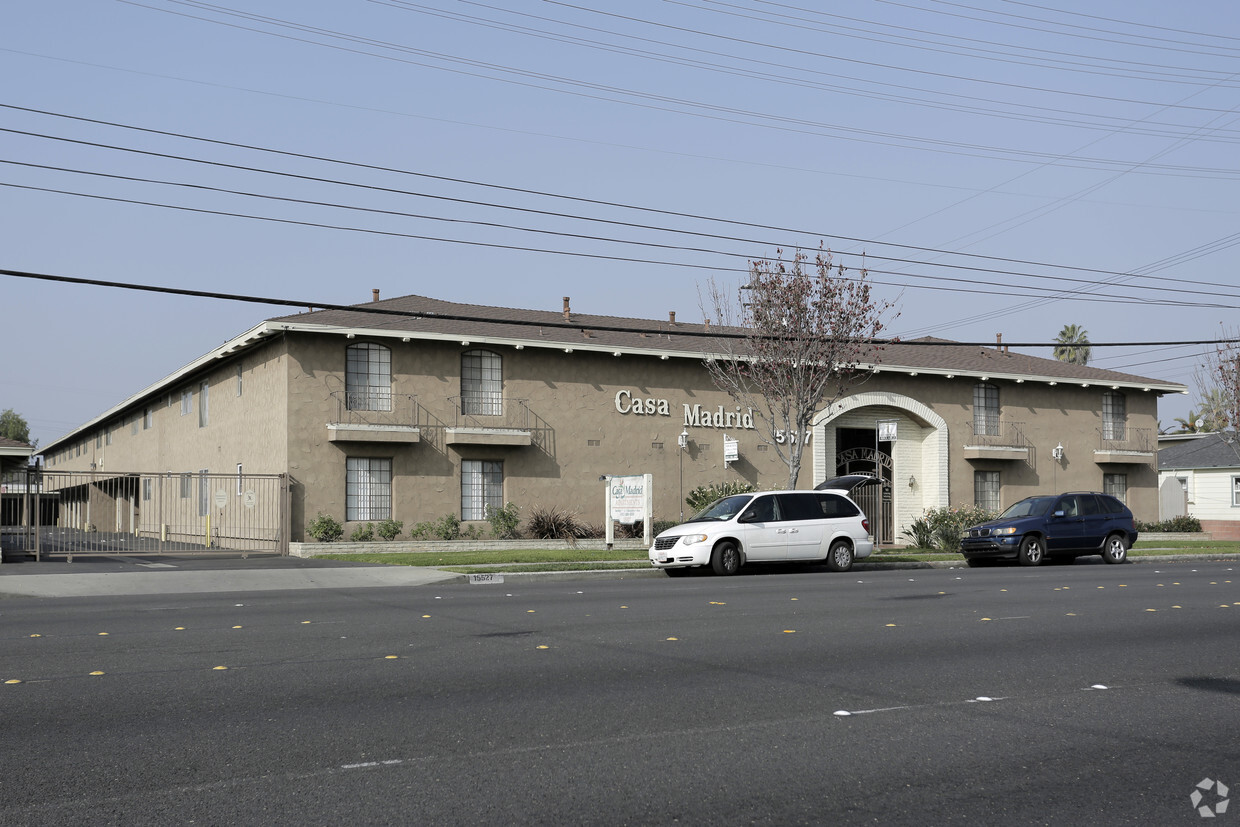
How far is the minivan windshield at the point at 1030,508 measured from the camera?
26.0m

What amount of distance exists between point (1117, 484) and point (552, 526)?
2339 cm

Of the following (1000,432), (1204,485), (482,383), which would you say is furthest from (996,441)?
(482,383)

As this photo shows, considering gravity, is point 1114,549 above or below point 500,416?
below

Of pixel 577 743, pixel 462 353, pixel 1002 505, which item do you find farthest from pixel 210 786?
pixel 1002 505

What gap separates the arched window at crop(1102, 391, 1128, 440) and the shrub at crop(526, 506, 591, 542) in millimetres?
21758

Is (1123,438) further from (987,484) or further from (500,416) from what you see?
(500,416)

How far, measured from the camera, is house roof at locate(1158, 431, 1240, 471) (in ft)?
164

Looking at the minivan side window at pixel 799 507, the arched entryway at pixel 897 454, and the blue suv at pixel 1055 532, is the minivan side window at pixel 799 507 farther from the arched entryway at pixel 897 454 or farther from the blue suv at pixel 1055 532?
the arched entryway at pixel 897 454

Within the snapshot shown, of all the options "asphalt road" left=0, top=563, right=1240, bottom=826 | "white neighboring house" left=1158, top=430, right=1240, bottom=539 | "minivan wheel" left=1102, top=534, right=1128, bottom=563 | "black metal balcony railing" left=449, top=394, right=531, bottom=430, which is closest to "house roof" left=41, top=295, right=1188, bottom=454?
"black metal balcony railing" left=449, top=394, right=531, bottom=430

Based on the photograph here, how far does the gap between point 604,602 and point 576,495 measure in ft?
56.2

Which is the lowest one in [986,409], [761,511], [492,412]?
[761,511]

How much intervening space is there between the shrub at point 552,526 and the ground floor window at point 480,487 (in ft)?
3.59

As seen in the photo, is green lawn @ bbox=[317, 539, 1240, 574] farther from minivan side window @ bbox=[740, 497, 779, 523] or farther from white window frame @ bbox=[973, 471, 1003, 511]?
white window frame @ bbox=[973, 471, 1003, 511]

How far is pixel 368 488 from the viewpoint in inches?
1152
